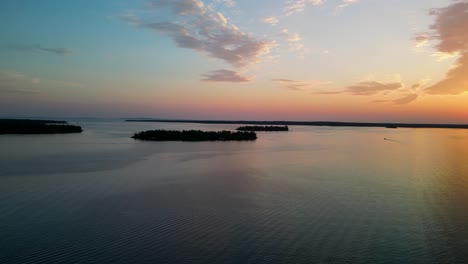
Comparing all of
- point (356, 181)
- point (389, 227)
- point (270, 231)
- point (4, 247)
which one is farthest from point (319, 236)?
point (356, 181)

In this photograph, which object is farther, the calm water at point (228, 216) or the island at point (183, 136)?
the island at point (183, 136)

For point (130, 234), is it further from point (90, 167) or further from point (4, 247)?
point (90, 167)

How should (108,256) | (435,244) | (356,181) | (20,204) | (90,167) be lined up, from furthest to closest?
1. (90,167)
2. (356,181)
3. (20,204)
4. (435,244)
5. (108,256)

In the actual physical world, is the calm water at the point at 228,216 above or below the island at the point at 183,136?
below

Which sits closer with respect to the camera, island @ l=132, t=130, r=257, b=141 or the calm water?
the calm water

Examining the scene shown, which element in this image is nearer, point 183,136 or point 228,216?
point 228,216

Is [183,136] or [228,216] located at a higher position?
[183,136]

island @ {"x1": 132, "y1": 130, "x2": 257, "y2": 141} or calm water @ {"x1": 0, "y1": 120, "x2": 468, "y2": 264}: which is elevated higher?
island @ {"x1": 132, "y1": 130, "x2": 257, "y2": 141}

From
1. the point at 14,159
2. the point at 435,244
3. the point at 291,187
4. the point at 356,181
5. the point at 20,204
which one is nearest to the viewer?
the point at 435,244

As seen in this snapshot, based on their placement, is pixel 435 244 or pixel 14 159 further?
pixel 14 159
